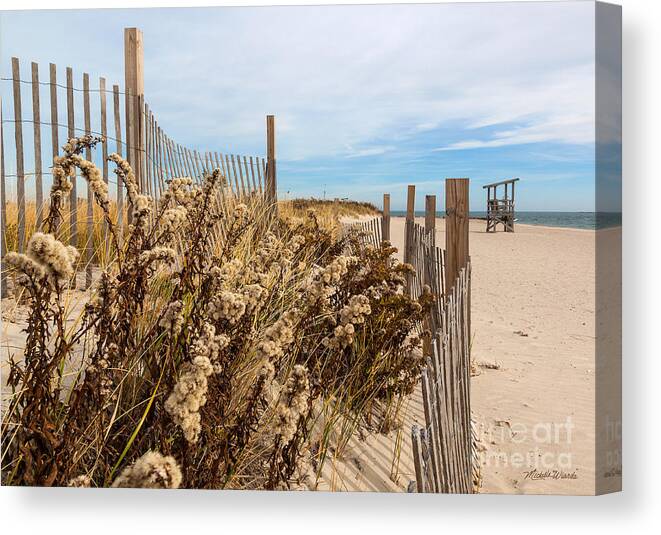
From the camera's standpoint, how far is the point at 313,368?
113 inches

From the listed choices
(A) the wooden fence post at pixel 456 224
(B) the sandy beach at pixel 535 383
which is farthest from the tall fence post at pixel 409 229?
(A) the wooden fence post at pixel 456 224

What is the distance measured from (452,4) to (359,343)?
5.66 feet

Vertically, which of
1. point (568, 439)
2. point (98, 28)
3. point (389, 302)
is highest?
point (98, 28)

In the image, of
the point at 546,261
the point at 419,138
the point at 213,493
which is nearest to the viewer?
the point at 213,493

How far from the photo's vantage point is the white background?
92.7 inches

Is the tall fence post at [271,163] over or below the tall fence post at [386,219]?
over

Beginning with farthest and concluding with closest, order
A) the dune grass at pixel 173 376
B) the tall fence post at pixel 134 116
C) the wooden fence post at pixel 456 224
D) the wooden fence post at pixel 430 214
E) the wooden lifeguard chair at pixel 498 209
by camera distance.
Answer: the wooden lifeguard chair at pixel 498 209
the wooden fence post at pixel 430 214
the tall fence post at pixel 134 116
the wooden fence post at pixel 456 224
the dune grass at pixel 173 376

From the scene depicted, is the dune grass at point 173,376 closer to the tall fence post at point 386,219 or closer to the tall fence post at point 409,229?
the tall fence post at point 409,229

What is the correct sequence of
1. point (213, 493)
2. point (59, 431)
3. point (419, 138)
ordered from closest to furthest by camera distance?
point (59, 431), point (213, 493), point (419, 138)

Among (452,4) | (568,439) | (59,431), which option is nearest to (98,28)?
(452,4)

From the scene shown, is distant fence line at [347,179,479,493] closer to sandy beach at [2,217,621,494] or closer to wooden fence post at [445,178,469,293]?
wooden fence post at [445,178,469,293]

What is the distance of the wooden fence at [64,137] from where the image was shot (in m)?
3.19

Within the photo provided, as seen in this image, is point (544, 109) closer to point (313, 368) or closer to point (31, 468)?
point (313, 368)

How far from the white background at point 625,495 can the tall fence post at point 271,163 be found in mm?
4467
